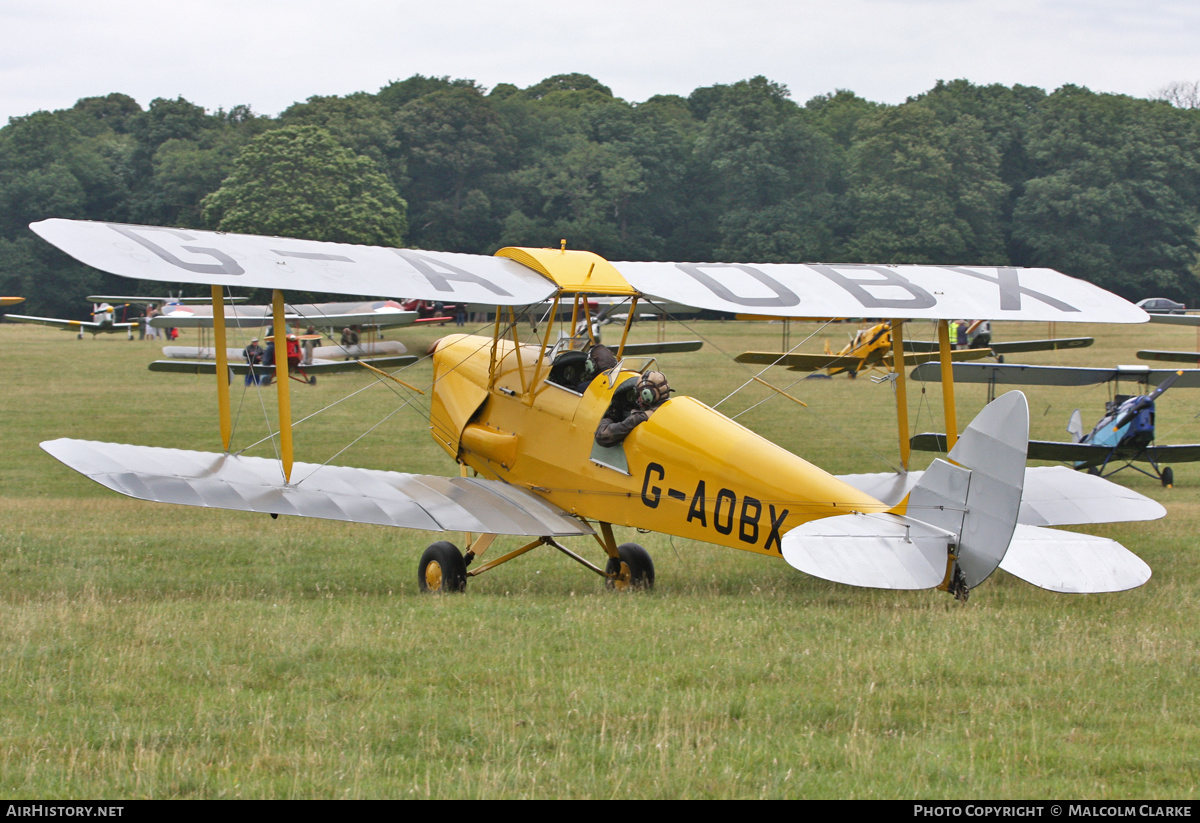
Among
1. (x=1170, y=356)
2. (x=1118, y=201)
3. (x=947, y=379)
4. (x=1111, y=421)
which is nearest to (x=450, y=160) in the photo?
(x=1118, y=201)

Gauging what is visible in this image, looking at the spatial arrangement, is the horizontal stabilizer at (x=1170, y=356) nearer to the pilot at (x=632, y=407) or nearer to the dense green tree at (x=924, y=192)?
the pilot at (x=632, y=407)

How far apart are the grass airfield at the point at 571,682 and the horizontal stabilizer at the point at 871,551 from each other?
329 millimetres

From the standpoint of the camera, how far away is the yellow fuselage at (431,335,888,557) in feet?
23.1

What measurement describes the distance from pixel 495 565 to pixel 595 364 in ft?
5.15

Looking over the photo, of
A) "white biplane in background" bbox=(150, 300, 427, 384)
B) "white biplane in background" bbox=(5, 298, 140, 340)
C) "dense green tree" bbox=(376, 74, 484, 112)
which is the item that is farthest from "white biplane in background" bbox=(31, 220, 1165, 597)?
"dense green tree" bbox=(376, 74, 484, 112)

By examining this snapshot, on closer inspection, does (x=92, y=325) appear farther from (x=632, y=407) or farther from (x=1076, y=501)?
(x=1076, y=501)

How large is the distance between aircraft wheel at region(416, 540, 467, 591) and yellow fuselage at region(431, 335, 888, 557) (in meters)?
0.82

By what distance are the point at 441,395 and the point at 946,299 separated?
410 centimetres

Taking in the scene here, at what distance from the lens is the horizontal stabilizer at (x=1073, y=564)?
5898mm

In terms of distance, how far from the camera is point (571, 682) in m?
5.19

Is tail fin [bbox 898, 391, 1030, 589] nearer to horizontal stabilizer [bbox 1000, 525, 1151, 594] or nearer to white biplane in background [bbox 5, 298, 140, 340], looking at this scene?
horizontal stabilizer [bbox 1000, 525, 1151, 594]

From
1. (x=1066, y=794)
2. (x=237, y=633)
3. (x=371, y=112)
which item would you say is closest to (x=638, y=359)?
(x=237, y=633)

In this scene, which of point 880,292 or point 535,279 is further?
point 535,279
